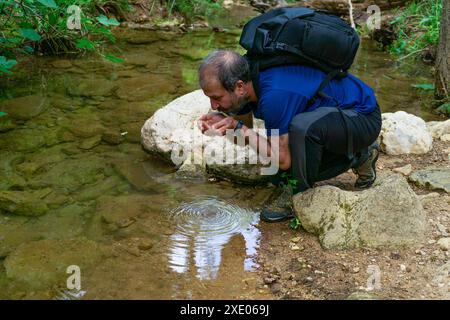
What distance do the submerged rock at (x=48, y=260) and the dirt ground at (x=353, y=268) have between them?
112 cm

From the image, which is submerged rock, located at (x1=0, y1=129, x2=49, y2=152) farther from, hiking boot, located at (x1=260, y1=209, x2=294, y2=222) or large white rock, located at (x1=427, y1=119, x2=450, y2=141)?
large white rock, located at (x1=427, y1=119, x2=450, y2=141)

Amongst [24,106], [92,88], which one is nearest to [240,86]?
[24,106]

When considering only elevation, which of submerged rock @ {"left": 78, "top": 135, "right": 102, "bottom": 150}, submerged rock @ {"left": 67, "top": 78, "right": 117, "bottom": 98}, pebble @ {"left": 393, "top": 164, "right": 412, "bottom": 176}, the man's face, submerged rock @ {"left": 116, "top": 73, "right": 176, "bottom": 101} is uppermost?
the man's face

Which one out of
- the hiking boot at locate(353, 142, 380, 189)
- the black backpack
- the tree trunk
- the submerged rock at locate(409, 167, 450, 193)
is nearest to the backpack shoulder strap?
the black backpack

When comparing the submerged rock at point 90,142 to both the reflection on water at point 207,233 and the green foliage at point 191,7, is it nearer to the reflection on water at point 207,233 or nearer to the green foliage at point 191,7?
the reflection on water at point 207,233

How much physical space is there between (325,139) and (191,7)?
7.55 metres

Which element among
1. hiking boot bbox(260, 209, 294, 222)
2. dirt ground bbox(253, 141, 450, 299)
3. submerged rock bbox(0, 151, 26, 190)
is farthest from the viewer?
submerged rock bbox(0, 151, 26, 190)

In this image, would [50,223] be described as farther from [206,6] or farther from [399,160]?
[206,6]

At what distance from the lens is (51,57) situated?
24.5 ft

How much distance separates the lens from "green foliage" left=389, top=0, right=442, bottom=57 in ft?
26.8

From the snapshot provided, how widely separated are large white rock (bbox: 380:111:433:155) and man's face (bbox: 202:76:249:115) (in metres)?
1.88

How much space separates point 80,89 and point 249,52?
351cm

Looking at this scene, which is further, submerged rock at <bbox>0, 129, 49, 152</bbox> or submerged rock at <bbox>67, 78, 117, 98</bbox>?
submerged rock at <bbox>67, 78, 117, 98</bbox>

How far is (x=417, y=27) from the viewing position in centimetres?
860
